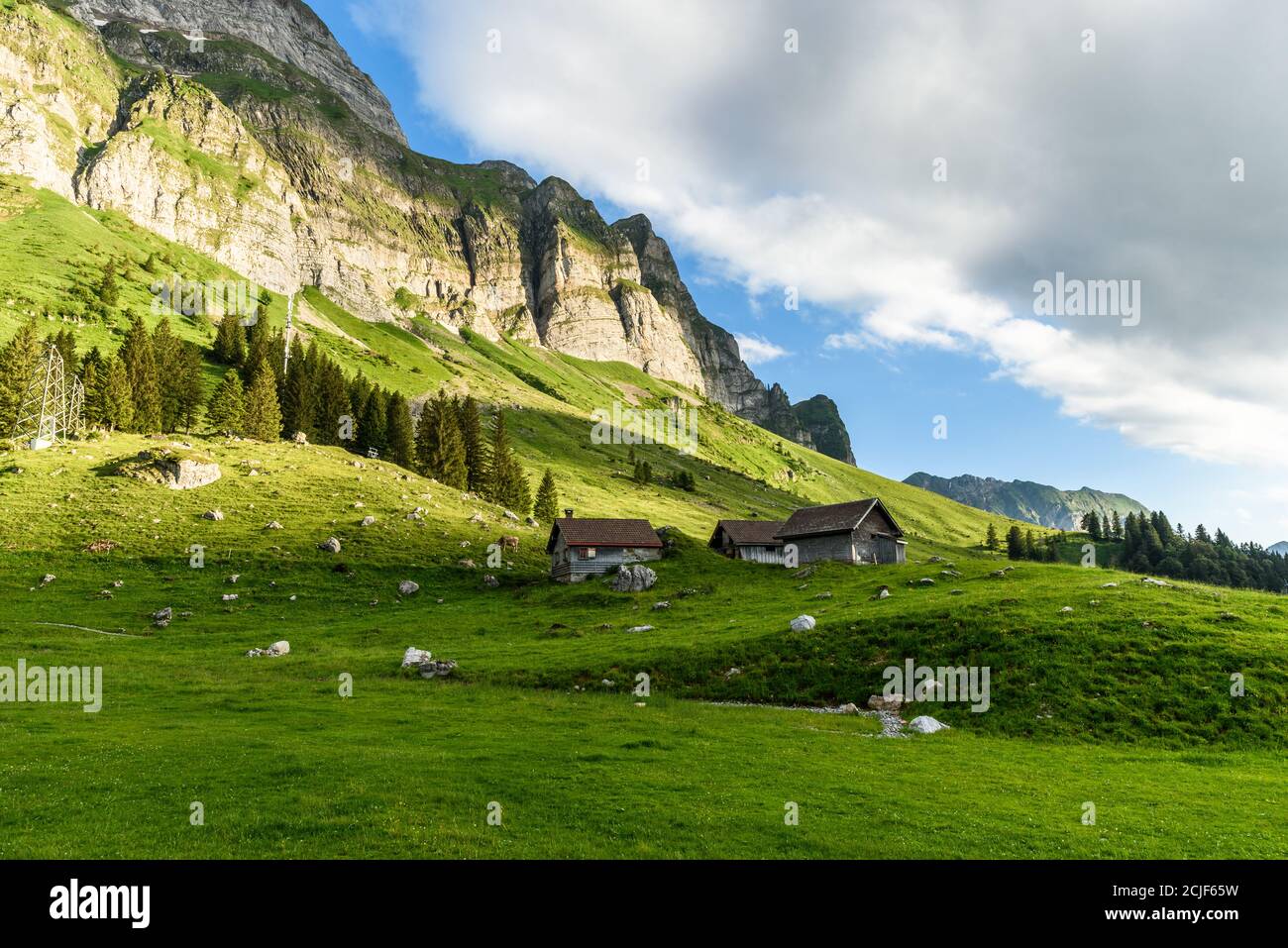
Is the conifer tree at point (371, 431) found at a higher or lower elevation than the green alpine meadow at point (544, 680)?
higher

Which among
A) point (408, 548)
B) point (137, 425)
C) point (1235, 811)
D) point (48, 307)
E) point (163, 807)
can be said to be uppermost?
point (48, 307)

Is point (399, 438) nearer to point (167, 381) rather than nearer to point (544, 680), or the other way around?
point (167, 381)

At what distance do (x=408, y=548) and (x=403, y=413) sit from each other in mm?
49484

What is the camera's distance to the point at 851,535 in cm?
7438

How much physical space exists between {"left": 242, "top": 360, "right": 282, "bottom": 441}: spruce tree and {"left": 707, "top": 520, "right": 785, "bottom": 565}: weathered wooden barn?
71.1 m

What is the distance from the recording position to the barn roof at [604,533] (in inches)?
2908

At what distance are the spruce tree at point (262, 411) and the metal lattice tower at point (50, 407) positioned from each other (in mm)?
19511

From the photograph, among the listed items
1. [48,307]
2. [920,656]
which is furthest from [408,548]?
[48,307]

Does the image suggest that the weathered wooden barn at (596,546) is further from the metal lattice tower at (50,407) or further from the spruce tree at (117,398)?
the spruce tree at (117,398)

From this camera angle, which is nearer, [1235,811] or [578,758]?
[1235,811]

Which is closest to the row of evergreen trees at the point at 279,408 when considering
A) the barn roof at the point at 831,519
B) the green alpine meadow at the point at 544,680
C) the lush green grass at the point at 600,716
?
the green alpine meadow at the point at 544,680

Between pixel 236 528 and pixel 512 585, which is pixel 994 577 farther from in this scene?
pixel 236 528

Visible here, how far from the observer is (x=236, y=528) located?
6950cm

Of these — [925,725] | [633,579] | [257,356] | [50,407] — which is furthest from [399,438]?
[925,725]
